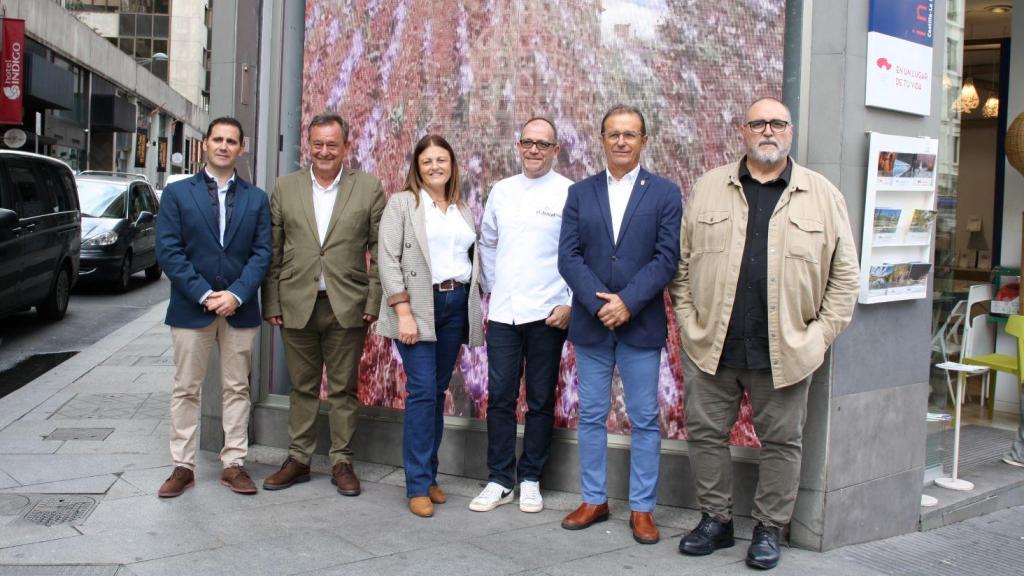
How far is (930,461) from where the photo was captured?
5660 mm

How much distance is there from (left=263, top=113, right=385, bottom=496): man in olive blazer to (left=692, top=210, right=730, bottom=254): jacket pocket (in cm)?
179

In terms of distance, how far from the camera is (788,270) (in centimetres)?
438

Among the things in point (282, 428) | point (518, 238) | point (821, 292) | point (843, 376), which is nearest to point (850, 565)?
point (843, 376)

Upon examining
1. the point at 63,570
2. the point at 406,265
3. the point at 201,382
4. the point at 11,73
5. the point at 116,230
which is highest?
the point at 11,73

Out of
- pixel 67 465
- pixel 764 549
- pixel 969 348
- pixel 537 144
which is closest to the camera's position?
pixel 764 549

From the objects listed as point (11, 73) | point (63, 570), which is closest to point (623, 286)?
point (63, 570)

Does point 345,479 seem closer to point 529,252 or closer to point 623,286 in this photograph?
point 529,252

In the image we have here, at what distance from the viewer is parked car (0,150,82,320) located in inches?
408

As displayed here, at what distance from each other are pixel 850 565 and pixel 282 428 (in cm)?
342

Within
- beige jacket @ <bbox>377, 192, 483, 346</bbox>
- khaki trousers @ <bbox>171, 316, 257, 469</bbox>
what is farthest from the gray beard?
khaki trousers @ <bbox>171, 316, 257, 469</bbox>

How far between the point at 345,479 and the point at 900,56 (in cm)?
351

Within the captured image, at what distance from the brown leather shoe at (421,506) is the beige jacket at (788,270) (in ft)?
5.02

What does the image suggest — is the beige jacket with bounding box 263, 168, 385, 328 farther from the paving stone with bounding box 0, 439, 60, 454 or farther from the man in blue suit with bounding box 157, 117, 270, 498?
the paving stone with bounding box 0, 439, 60, 454

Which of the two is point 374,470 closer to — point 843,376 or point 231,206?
point 231,206
